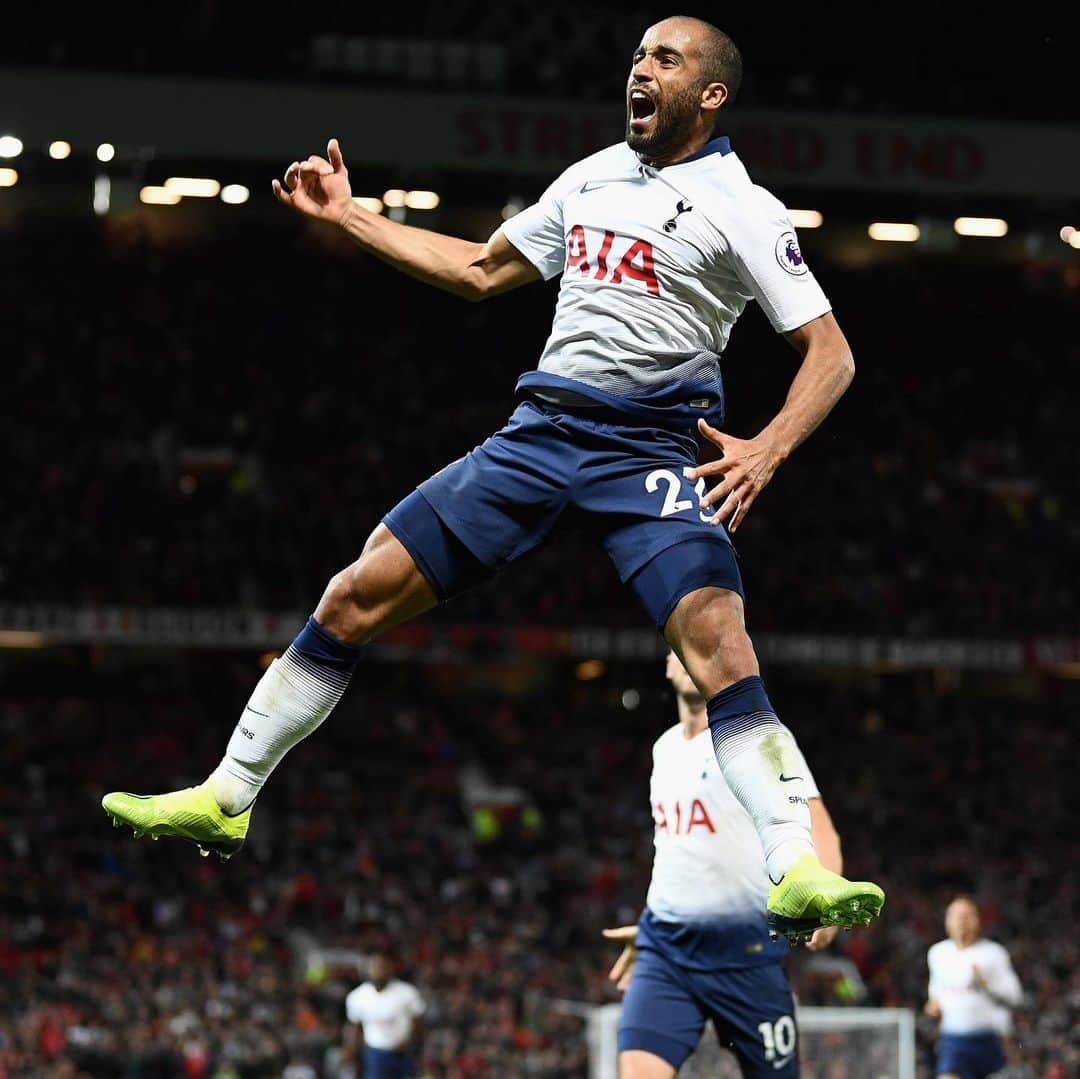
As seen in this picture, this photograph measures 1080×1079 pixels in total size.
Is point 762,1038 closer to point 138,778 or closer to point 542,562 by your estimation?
point 138,778

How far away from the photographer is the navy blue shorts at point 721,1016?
7016 millimetres

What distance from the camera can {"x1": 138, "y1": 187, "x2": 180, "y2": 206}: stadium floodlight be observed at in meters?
30.0

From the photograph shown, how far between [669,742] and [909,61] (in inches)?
913

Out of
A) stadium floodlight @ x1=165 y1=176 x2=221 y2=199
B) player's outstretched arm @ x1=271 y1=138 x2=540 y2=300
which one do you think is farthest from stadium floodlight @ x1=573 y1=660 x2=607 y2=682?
player's outstretched arm @ x1=271 y1=138 x2=540 y2=300

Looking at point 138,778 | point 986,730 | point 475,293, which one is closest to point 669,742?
point 475,293

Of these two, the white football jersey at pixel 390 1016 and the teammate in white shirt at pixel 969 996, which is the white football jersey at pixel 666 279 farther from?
the white football jersey at pixel 390 1016

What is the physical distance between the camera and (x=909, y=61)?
28.8 m

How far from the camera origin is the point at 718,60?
4879 millimetres

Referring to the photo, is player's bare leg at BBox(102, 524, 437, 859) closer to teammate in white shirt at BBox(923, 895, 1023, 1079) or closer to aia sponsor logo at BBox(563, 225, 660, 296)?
aia sponsor logo at BBox(563, 225, 660, 296)

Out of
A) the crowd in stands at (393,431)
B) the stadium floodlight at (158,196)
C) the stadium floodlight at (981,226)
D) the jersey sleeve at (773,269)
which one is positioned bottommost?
the jersey sleeve at (773,269)

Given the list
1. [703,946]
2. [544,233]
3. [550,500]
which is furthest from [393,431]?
[550,500]

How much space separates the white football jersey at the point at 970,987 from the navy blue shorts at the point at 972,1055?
0.17 feet

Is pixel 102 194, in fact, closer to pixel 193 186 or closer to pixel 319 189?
pixel 193 186

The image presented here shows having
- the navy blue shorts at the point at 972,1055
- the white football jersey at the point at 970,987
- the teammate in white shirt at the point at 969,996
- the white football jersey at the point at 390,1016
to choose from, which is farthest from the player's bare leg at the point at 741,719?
the white football jersey at the point at 390,1016
